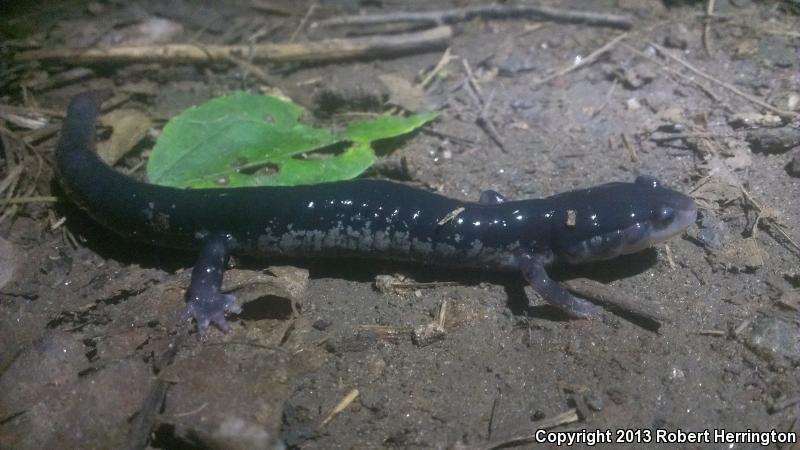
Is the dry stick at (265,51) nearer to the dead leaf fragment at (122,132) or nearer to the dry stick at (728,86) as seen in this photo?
the dead leaf fragment at (122,132)

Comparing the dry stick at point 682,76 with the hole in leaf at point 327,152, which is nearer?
the hole in leaf at point 327,152

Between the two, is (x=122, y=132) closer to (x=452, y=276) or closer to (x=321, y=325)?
(x=321, y=325)

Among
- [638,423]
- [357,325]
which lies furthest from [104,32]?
[638,423]

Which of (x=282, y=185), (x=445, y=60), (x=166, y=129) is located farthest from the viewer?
(x=445, y=60)

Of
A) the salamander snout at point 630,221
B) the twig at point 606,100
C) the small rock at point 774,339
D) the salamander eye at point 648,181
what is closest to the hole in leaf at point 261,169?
the salamander snout at point 630,221

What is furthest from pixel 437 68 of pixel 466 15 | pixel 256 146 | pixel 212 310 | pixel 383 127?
pixel 212 310

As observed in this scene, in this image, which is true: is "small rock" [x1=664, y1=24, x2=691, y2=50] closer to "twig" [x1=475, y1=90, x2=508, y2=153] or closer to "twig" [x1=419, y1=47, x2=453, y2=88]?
"twig" [x1=475, y1=90, x2=508, y2=153]

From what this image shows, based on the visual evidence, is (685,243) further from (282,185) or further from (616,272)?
(282,185)
